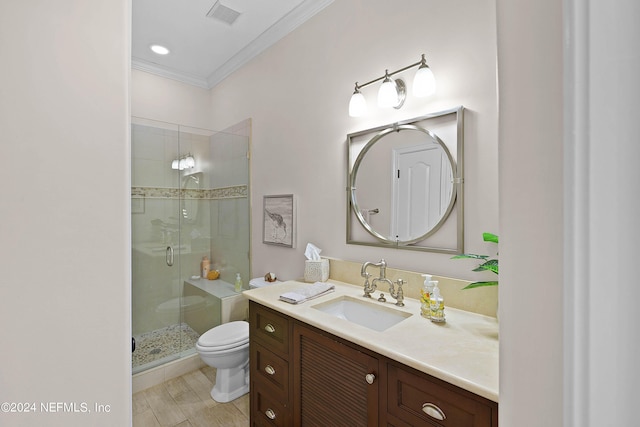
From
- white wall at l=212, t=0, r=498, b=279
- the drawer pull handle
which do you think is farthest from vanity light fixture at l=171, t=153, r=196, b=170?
the drawer pull handle

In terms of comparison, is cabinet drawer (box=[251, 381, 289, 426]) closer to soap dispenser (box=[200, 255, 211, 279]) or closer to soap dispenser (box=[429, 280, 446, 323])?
soap dispenser (box=[429, 280, 446, 323])

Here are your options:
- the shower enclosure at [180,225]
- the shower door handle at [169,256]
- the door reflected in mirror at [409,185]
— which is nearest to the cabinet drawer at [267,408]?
the door reflected in mirror at [409,185]

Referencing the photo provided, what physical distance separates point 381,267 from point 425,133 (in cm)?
76

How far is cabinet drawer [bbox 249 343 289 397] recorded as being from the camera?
4.58 ft

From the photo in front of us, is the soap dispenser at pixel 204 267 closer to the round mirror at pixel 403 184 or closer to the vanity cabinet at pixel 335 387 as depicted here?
the vanity cabinet at pixel 335 387

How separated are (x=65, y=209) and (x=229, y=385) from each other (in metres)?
1.95

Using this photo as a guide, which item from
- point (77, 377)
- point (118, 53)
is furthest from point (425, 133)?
point (77, 377)

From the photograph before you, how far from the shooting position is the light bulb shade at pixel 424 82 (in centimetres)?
141

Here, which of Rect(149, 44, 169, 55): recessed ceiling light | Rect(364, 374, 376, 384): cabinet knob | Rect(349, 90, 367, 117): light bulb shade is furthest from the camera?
Rect(149, 44, 169, 55): recessed ceiling light

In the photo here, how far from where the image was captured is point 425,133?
1484mm

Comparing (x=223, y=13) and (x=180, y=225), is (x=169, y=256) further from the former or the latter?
(x=223, y=13)

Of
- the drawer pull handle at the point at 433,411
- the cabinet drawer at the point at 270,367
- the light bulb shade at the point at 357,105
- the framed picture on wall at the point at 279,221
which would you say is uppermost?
the light bulb shade at the point at 357,105

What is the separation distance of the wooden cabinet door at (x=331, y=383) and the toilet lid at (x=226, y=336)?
0.78 metres

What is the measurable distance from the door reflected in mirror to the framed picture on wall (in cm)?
61
